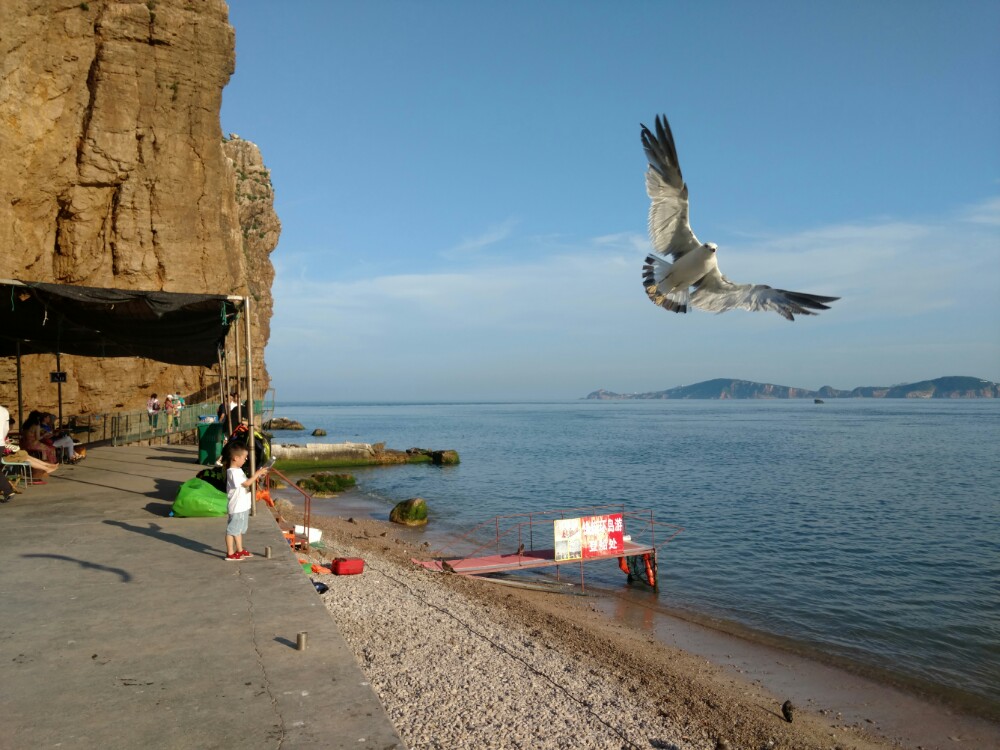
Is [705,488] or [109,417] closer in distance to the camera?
[109,417]

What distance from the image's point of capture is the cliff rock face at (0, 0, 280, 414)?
2644 centimetres

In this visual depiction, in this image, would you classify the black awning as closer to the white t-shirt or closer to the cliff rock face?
the white t-shirt

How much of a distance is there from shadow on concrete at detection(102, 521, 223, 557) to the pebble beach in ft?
7.30

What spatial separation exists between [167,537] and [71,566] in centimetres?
165

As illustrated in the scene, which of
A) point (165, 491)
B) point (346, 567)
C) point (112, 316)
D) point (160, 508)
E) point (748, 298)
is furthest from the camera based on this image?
point (112, 316)

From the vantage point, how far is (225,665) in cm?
520

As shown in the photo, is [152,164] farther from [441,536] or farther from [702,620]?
[702,620]

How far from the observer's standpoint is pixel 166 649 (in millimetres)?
5453

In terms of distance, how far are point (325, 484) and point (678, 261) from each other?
26990 millimetres

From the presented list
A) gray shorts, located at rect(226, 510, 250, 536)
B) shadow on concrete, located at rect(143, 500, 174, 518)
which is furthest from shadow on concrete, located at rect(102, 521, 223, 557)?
shadow on concrete, located at rect(143, 500, 174, 518)

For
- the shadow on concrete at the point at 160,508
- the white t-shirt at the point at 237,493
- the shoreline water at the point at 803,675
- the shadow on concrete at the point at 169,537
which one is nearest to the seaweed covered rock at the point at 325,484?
the shoreline water at the point at 803,675

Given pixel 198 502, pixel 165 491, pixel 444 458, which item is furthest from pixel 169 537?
pixel 444 458

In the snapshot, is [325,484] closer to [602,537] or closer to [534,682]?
[602,537]

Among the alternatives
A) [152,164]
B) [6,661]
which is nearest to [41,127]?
[152,164]
